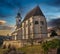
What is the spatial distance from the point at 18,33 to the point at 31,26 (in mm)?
9679

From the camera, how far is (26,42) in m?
45.4

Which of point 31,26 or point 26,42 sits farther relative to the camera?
point 31,26

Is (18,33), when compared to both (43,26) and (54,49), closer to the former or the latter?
(43,26)

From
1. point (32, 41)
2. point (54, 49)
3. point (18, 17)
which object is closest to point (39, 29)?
point (32, 41)

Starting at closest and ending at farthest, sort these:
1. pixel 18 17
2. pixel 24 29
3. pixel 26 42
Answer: pixel 26 42, pixel 24 29, pixel 18 17

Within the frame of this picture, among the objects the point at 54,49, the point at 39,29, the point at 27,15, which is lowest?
the point at 54,49

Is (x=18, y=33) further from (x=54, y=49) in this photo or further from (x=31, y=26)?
(x=54, y=49)

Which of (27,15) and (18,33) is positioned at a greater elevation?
(27,15)

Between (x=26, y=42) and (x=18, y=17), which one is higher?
(x=18, y=17)

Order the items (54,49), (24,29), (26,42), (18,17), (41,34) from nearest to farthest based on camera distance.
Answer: (54,49), (26,42), (41,34), (24,29), (18,17)

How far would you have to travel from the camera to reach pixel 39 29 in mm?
61750

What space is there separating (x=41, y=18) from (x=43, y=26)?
2541 mm

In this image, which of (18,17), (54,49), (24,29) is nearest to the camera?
(54,49)

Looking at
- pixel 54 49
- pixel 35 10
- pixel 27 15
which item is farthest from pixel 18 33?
pixel 54 49
